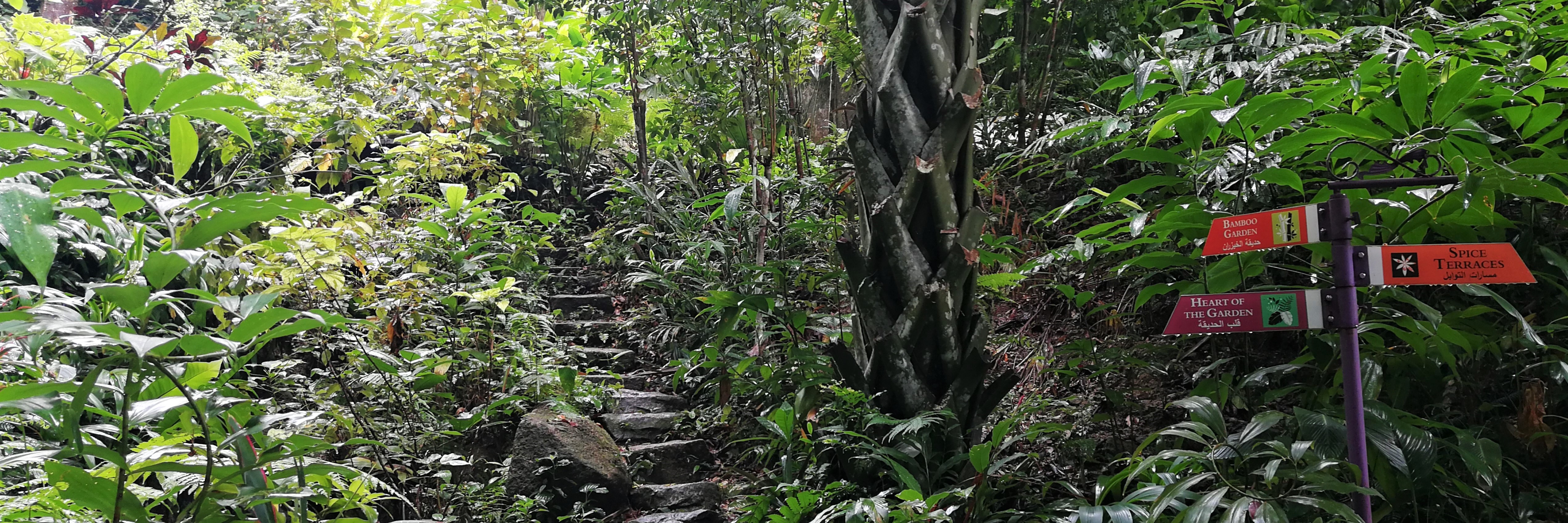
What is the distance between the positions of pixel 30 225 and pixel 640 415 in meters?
3.12

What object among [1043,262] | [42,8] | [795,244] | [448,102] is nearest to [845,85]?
[795,244]

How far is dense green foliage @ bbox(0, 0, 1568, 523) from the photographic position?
1.07 meters

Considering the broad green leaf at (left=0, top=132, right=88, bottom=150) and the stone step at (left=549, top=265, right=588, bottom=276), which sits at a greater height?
the broad green leaf at (left=0, top=132, right=88, bottom=150)

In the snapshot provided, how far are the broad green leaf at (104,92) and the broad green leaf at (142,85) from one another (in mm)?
13

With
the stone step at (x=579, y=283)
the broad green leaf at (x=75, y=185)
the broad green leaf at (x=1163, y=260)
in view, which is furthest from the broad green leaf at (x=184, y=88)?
the stone step at (x=579, y=283)

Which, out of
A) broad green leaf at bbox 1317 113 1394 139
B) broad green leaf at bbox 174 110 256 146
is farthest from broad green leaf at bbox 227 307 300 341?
broad green leaf at bbox 1317 113 1394 139

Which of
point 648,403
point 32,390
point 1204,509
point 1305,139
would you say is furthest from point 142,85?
point 648,403

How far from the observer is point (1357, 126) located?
1.35 m

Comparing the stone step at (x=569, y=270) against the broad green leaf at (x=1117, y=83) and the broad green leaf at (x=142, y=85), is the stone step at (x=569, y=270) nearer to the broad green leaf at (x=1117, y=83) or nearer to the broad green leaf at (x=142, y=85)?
the broad green leaf at (x=1117, y=83)

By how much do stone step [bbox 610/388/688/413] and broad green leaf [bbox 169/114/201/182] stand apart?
3015mm

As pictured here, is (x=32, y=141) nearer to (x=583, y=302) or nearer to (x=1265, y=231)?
(x=1265, y=231)

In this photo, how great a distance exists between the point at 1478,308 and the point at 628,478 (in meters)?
2.80

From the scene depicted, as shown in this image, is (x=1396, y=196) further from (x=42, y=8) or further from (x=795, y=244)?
(x=42, y=8)

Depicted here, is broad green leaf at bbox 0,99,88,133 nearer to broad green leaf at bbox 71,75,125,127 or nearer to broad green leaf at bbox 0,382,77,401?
broad green leaf at bbox 71,75,125,127
